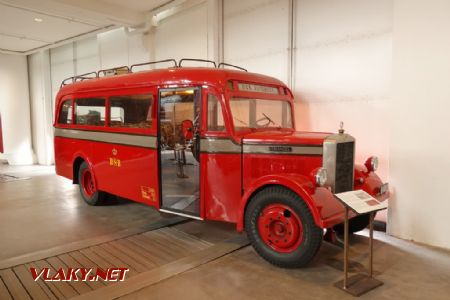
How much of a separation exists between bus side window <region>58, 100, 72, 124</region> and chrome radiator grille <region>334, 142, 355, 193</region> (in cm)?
498

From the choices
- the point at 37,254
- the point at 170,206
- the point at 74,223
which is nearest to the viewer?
the point at 37,254

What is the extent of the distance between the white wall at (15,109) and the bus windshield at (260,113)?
11255 mm

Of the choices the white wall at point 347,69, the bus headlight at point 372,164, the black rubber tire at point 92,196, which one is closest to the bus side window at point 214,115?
the bus headlight at point 372,164

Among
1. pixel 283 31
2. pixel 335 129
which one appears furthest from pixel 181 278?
pixel 283 31

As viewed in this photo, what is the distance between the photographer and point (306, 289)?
10.5 feet

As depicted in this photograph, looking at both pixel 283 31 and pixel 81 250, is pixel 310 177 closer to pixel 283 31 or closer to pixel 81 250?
pixel 81 250

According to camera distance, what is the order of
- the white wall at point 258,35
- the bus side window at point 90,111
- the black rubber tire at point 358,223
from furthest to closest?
the white wall at point 258,35 → the bus side window at point 90,111 → the black rubber tire at point 358,223

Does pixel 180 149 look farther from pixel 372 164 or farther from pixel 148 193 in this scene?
pixel 372 164

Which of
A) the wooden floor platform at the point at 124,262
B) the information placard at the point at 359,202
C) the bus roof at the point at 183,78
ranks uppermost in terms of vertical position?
the bus roof at the point at 183,78

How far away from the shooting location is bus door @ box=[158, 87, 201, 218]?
4180 millimetres

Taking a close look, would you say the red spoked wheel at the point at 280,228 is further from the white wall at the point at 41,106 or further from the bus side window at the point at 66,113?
the white wall at the point at 41,106

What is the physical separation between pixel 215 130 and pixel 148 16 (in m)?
5.31

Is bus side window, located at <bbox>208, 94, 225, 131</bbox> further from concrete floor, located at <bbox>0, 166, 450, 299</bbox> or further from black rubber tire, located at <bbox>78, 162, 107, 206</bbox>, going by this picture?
black rubber tire, located at <bbox>78, 162, 107, 206</bbox>

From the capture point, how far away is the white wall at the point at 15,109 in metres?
12.2
